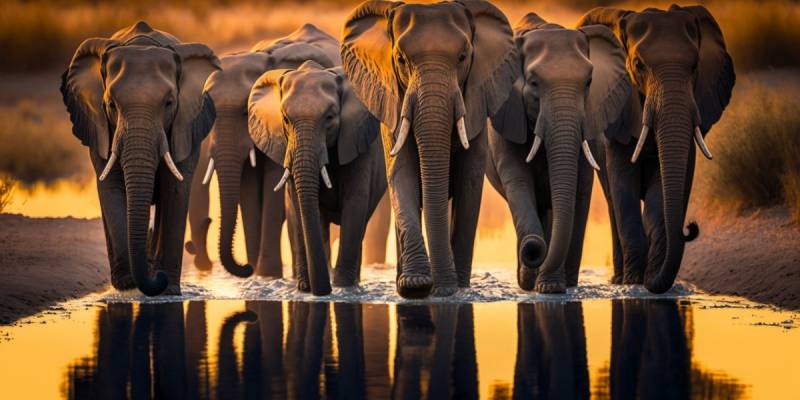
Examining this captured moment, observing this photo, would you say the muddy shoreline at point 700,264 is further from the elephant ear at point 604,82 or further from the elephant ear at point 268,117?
the elephant ear at point 268,117

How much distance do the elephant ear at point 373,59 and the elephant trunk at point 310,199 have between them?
0.74m

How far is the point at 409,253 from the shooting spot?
18250mm

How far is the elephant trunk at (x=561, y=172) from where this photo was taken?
62.2 ft

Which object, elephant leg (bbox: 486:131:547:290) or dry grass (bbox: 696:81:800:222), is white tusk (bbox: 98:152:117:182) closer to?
elephant leg (bbox: 486:131:547:290)

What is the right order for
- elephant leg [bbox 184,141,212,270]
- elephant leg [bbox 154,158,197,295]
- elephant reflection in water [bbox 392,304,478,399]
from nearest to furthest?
elephant reflection in water [bbox 392,304,478,399]
elephant leg [bbox 154,158,197,295]
elephant leg [bbox 184,141,212,270]

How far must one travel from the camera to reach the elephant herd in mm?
18609

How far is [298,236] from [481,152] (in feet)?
8.06

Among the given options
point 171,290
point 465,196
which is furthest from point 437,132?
point 171,290

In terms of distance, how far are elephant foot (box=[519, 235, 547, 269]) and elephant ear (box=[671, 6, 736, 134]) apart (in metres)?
2.74

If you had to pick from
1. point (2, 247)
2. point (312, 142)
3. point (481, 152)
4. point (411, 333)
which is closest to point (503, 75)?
point (481, 152)

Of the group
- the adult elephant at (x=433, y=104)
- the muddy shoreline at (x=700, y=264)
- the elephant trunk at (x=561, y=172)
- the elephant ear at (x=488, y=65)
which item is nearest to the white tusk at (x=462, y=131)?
the adult elephant at (x=433, y=104)

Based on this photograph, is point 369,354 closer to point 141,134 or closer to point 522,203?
point 141,134

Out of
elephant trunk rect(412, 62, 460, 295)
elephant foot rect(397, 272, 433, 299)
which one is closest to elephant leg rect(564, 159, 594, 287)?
elephant trunk rect(412, 62, 460, 295)

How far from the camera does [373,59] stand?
19391 mm
